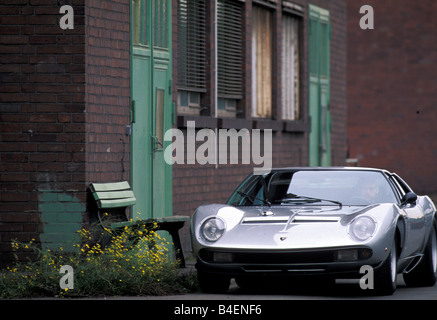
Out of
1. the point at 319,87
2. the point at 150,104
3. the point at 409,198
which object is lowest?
the point at 409,198

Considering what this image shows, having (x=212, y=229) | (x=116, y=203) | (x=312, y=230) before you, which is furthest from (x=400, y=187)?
(x=116, y=203)

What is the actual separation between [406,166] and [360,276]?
76.5 feet

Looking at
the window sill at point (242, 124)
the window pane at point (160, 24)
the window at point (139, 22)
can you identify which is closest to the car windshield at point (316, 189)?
the window at point (139, 22)

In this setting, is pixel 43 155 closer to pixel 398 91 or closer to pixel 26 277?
pixel 26 277

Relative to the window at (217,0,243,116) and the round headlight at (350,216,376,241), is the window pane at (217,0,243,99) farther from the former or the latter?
the round headlight at (350,216,376,241)

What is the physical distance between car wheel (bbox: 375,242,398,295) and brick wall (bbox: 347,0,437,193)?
22526 millimetres

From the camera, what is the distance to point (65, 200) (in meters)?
11.9

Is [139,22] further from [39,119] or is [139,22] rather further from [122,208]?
[122,208]

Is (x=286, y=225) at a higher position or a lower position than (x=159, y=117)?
lower

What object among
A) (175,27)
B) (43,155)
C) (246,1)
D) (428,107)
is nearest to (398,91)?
(428,107)

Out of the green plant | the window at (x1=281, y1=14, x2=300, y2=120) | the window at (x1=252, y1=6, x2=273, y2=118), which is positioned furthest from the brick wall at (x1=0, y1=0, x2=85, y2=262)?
the window at (x1=281, y1=14, x2=300, y2=120)

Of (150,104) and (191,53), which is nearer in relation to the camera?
(150,104)

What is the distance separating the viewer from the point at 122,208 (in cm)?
1248

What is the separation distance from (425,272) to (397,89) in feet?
70.8
